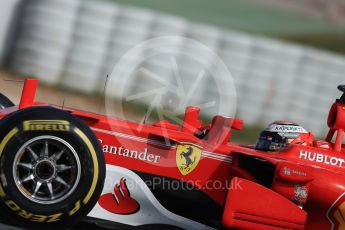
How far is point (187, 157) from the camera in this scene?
6.50 metres

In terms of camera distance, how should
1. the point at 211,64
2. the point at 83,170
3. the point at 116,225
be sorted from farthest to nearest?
the point at 211,64 < the point at 116,225 < the point at 83,170

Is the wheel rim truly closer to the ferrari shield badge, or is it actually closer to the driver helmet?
the ferrari shield badge

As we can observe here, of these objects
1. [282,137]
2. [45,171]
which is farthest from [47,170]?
[282,137]

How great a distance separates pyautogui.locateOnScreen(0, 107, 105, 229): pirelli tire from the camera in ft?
19.2

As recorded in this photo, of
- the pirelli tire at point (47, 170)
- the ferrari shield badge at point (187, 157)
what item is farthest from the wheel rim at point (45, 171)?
the ferrari shield badge at point (187, 157)

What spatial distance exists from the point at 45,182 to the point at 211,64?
7.81 meters

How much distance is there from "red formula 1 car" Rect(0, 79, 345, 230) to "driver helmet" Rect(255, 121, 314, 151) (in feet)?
0.30

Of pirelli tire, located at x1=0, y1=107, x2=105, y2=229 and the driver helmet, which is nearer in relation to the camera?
pirelli tire, located at x1=0, y1=107, x2=105, y2=229

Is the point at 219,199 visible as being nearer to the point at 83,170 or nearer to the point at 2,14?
the point at 83,170

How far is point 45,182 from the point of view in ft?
→ 19.4

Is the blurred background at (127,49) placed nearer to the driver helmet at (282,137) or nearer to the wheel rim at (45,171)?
the driver helmet at (282,137)

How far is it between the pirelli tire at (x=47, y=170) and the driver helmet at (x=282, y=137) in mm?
1857

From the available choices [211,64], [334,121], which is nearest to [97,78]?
[211,64]

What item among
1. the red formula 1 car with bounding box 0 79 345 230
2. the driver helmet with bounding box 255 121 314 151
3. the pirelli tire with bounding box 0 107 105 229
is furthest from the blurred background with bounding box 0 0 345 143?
the pirelli tire with bounding box 0 107 105 229
